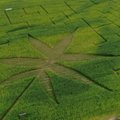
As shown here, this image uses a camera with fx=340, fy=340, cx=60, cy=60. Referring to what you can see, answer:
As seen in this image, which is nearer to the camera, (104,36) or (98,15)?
(104,36)

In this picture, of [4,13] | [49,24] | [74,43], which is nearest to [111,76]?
[74,43]

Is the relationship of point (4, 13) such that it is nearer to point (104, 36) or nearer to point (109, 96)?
point (104, 36)

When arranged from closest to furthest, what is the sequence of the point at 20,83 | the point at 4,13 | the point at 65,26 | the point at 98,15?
the point at 20,83, the point at 65,26, the point at 98,15, the point at 4,13

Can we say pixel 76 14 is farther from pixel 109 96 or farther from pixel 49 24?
pixel 109 96

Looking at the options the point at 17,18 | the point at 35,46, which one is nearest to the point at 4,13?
the point at 17,18

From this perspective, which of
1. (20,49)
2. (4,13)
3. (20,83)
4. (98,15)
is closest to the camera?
(20,83)

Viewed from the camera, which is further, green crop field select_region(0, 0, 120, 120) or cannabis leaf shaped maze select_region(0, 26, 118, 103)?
cannabis leaf shaped maze select_region(0, 26, 118, 103)

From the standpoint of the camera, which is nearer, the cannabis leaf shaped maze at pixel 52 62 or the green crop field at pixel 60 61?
the green crop field at pixel 60 61
